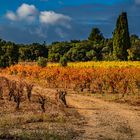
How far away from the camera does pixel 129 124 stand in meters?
18.1

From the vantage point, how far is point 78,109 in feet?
73.5

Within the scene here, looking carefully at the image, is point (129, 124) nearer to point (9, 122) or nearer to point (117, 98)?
point (9, 122)

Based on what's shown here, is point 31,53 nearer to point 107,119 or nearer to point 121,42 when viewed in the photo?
point 121,42

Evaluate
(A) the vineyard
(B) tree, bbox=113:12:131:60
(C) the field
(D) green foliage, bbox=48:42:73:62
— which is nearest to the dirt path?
(C) the field

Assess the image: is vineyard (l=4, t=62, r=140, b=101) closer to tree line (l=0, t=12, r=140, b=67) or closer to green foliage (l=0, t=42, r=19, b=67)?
tree line (l=0, t=12, r=140, b=67)

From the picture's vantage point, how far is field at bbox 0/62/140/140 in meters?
16.2

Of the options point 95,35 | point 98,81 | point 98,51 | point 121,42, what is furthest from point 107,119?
point 95,35

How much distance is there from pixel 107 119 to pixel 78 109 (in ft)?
10.8

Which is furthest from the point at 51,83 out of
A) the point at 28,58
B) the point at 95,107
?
the point at 28,58

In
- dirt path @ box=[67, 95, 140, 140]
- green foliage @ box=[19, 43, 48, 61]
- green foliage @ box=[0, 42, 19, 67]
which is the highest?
green foliage @ box=[19, 43, 48, 61]

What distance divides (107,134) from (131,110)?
6.27 metres

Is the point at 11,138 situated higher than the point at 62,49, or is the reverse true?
the point at 62,49

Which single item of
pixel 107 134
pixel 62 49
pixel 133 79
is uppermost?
pixel 62 49

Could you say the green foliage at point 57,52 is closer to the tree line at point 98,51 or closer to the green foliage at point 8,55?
the tree line at point 98,51
